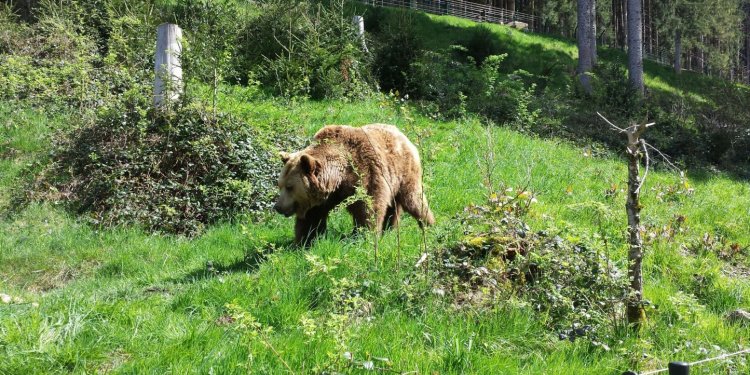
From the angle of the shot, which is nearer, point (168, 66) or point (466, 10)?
point (168, 66)

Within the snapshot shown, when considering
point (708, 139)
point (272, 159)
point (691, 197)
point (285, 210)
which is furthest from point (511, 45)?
point (285, 210)

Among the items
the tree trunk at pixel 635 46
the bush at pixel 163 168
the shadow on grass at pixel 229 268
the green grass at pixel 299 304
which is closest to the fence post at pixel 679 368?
the green grass at pixel 299 304

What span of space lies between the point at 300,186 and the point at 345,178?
52 centimetres

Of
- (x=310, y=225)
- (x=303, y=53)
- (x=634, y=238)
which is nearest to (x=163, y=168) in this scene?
(x=310, y=225)

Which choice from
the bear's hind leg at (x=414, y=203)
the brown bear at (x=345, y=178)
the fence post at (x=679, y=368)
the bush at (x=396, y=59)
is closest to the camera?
the fence post at (x=679, y=368)

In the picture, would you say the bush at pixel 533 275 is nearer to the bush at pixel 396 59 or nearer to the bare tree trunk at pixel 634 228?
the bare tree trunk at pixel 634 228

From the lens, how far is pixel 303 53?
13.6m

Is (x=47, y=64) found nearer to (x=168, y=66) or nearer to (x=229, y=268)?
(x=168, y=66)

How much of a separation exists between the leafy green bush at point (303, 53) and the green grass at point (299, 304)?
599 cm

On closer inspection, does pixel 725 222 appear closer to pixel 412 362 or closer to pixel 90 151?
pixel 412 362

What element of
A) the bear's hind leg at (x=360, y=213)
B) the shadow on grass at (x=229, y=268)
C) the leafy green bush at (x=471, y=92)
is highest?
the leafy green bush at (x=471, y=92)

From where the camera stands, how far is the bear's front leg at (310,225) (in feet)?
20.1

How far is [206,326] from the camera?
12.8 feet

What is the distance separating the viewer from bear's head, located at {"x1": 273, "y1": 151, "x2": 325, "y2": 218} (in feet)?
19.1
